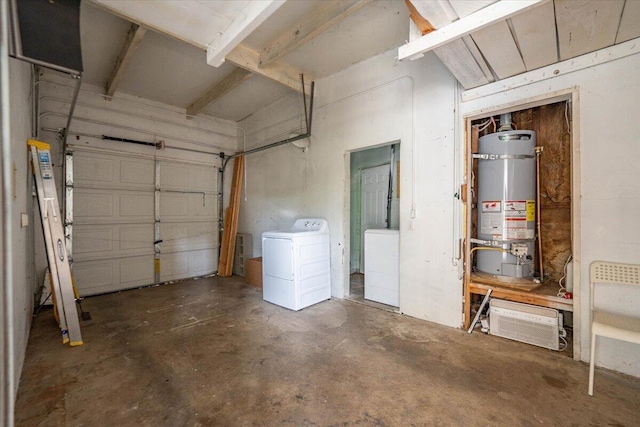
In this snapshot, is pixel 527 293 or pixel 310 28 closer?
pixel 527 293

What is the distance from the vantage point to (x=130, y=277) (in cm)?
426

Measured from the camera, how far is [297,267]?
3230 millimetres

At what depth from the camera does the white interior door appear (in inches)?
181

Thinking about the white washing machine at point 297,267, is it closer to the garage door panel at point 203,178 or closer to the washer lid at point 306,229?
the washer lid at point 306,229

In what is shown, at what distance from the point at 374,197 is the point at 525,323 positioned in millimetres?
2877

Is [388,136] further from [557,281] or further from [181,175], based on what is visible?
[181,175]

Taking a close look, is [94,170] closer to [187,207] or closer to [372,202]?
[187,207]

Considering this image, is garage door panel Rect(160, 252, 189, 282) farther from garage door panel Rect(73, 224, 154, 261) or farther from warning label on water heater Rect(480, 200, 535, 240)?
warning label on water heater Rect(480, 200, 535, 240)

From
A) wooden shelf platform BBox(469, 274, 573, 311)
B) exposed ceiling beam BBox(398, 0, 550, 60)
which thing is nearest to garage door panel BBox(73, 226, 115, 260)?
exposed ceiling beam BBox(398, 0, 550, 60)

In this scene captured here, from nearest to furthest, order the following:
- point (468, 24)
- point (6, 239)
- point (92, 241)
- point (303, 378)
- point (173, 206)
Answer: point (6, 239) < point (468, 24) < point (303, 378) < point (92, 241) < point (173, 206)

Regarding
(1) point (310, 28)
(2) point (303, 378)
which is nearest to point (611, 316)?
(2) point (303, 378)

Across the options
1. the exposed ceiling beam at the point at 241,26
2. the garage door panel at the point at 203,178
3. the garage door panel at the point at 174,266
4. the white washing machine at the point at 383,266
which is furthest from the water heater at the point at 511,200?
the garage door panel at the point at 174,266

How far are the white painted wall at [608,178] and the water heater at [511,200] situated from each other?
45 cm

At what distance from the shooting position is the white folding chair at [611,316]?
164 centimetres
